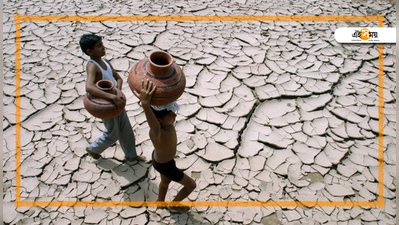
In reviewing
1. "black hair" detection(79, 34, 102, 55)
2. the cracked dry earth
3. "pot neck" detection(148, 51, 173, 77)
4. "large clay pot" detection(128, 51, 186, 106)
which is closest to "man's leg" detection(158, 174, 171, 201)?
the cracked dry earth

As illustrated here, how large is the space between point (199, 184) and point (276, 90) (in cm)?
147

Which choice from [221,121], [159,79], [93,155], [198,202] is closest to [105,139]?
[93,155]

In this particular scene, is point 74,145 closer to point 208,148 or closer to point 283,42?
point 208,148

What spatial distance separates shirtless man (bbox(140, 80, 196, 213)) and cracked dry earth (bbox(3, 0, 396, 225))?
346 mm

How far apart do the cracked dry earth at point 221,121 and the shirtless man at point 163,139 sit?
346 millimetres

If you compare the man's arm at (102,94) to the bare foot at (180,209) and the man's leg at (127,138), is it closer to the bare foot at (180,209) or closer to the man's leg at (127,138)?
the man's leg at (127,138)

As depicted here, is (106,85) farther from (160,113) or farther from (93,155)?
(93,155)

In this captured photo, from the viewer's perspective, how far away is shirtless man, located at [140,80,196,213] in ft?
4.77

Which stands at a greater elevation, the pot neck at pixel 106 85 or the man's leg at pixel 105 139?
the pot neck at pixel 106 85

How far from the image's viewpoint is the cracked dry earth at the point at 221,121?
219 cm

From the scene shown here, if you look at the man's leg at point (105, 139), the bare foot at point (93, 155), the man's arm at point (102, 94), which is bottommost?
the bare foot at point (93, 155)

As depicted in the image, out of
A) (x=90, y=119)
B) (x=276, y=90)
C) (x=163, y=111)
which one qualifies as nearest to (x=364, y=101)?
(x=276, y=90)

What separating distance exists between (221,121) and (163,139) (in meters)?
1.22

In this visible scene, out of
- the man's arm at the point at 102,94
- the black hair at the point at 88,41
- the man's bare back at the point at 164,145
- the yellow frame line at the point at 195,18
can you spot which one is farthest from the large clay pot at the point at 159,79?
the yellow frame line at the point at 195,18
